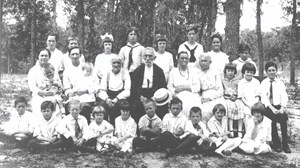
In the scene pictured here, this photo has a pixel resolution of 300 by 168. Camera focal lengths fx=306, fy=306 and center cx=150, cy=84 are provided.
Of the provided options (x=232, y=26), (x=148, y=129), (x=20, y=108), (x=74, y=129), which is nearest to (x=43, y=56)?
(x=20, y=108)

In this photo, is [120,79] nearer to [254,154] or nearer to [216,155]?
[216,155]

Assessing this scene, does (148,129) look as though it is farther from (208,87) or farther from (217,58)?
(217,58)

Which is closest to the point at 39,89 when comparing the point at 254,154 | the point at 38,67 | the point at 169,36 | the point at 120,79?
the point at 38,67

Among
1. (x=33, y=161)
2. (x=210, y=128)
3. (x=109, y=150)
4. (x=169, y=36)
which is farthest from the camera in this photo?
(x=169, y=36)

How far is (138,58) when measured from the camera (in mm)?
6535

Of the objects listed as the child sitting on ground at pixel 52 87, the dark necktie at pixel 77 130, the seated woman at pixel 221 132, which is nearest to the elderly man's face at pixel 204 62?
the seated woman at pixel 221 132

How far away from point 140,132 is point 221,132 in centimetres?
143

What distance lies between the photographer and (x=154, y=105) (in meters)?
5.30

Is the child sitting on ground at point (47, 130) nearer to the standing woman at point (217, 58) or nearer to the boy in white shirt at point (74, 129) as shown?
the boy in white shirt at point (74, 129)

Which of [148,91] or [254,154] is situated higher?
[148,91]

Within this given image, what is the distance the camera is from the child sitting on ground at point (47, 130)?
196 inches

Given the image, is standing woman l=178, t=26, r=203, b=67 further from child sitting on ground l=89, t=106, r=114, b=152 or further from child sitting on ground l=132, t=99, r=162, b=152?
child sitting on ground l=89, t=106, r=114, b=152

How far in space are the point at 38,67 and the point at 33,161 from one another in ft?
6.63

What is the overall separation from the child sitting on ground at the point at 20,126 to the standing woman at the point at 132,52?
227 cm
